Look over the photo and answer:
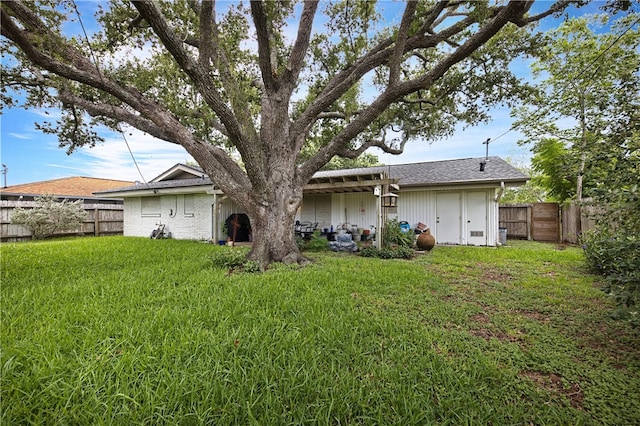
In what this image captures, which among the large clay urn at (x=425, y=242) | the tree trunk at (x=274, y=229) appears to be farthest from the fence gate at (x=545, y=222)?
the tree trunk at (x=274, y=229)

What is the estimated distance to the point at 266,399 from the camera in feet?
5.63

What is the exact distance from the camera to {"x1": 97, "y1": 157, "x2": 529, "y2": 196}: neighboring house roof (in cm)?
909

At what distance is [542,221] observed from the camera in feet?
37.0

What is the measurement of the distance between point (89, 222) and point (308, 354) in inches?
657

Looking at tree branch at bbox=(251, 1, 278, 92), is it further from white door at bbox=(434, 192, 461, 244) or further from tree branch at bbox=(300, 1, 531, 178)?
white door at bbox=(434, 192, 461, 244)

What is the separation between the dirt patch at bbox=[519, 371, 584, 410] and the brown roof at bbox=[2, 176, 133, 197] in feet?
68.3

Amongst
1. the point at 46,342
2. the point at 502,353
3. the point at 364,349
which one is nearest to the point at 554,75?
the point at 502,353

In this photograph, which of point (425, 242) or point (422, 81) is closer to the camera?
point (422, 81)

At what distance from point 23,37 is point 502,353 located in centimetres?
650

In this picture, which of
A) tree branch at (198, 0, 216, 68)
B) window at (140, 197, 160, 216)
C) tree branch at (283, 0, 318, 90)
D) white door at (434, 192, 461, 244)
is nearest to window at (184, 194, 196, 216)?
window at (140, 197, 160, 216)

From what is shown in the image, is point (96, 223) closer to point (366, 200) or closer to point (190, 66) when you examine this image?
point (190, 66)

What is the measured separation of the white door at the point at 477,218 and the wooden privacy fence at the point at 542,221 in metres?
2.98

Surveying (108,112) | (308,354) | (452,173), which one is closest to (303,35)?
(108,112)

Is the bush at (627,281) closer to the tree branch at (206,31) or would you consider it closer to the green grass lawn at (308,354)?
the green grass lawn at (308,354)
